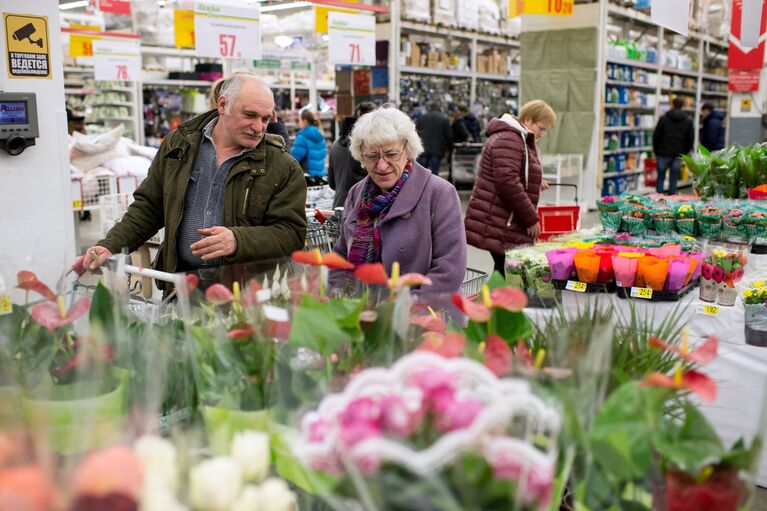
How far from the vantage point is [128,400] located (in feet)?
4.51

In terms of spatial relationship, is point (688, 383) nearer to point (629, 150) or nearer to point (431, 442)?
point (431, 442)

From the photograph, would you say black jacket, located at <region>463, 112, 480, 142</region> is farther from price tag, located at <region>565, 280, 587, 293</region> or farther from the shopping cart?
price tag, located at <region>565, 280, 587, 293</region>

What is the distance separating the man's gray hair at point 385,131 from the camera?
2732mm

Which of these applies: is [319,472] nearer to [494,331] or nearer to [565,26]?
[494,331]

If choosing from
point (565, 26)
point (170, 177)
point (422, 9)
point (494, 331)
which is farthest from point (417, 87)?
point (494, 331)

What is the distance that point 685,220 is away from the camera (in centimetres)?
453

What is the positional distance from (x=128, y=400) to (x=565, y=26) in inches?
423

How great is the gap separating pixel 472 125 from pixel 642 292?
10.7 metres

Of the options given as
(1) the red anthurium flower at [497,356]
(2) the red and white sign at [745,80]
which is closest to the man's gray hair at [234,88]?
(1) the red anthurium flower at [497,356]

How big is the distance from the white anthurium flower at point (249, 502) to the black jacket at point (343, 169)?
16.7ft

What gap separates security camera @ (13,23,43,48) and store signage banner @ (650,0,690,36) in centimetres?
328

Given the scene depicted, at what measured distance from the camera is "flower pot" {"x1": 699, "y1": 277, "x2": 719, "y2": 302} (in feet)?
11.6

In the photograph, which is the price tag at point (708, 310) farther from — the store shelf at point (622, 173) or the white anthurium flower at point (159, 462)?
the store shelf at point (622, 173)

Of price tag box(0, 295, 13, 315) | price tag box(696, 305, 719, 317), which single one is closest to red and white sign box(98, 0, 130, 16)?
price tag box(696, 305, 719, 317)
